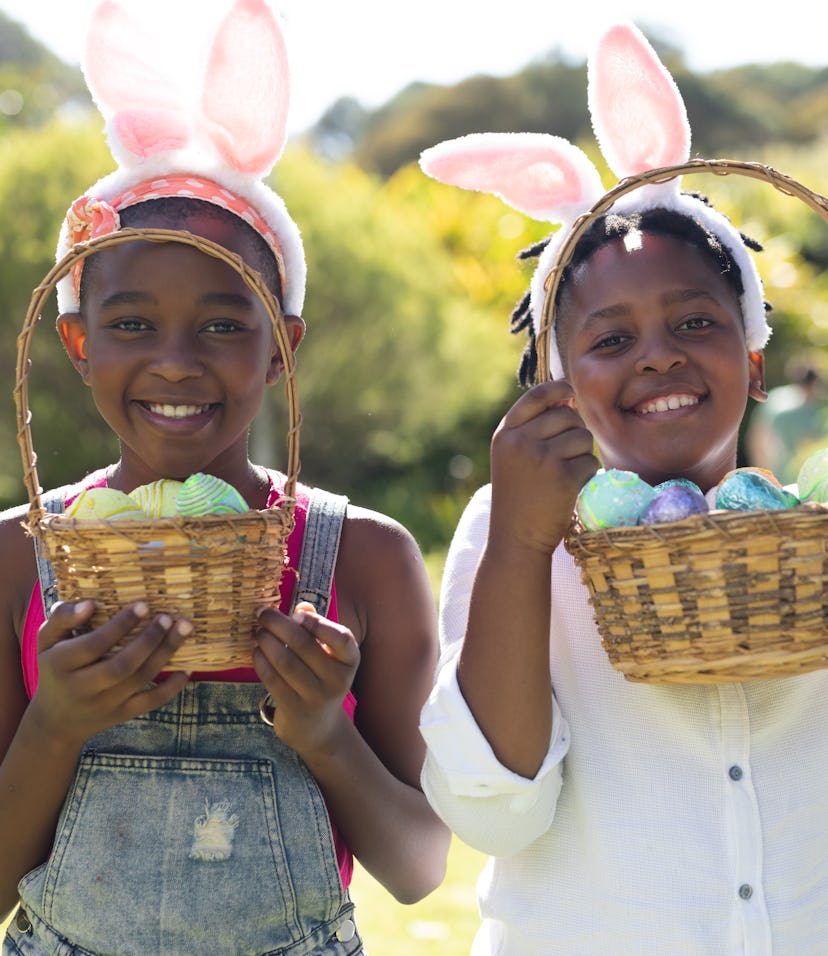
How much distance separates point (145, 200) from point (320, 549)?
0.78m

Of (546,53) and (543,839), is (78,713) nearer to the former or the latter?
(543,839)

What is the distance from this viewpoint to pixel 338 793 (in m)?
2.31

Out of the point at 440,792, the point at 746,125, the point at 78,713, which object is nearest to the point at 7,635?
the point at 78,713

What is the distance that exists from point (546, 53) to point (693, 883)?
4715 centimetres

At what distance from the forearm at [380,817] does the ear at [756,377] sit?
100 cm

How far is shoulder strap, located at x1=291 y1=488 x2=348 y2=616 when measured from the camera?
2395 millimetres

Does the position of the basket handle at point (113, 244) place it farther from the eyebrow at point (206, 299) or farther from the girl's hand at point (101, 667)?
the girl's hand at point (101, 667)

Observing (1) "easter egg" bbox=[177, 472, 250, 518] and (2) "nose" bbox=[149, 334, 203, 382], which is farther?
(2) "nose" bbox=[149, 334, 203, 382]

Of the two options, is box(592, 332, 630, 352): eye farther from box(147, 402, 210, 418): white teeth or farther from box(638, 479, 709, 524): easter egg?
box(147, 402, 210, 418): white teeth

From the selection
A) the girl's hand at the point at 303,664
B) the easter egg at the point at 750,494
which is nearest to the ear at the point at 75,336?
the girl's hand at the point at 303,664

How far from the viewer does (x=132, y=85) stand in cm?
260

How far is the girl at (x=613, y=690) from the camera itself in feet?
6.54

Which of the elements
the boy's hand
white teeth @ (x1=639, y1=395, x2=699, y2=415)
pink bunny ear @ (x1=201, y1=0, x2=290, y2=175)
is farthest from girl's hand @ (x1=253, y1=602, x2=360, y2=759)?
pink bunny ear @ (x1=201, y1=0, x2=290, y2=175)

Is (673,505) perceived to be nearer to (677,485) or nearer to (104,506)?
(677,485)
